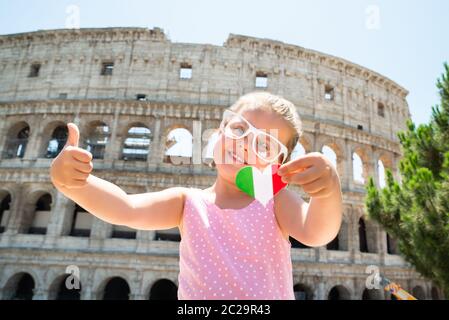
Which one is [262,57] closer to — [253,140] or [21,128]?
[21,128]

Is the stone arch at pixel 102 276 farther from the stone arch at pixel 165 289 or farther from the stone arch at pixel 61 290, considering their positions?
the stone arch at pixel 165 289

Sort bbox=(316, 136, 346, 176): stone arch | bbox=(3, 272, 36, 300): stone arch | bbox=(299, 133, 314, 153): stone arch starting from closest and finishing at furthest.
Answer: bbox=(3, 272, 36, 300): stone arch, bbox=(299, 133, 314, 153): stone arch, bbox=(316, 136, 346, 176): stone arch

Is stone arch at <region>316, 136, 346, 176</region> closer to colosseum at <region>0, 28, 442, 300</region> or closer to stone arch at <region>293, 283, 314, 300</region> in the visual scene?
colosseum at <region>0, 28, 442, 300</region>

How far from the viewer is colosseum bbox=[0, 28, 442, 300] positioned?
14.5 m

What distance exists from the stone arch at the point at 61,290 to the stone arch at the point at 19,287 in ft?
Result: 3.46

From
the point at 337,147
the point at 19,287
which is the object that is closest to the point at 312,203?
the point at 337,147

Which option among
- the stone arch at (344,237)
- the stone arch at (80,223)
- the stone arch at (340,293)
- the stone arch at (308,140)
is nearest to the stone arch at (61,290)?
the stone arch at (80,223)

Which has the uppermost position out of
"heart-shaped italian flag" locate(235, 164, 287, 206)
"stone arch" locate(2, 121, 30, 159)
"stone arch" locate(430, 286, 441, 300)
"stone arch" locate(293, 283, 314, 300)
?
"stone arch" locate(2, 121, 30, 159)

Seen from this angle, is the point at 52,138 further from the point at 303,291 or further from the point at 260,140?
the point at 260,140

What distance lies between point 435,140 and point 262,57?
12625 mm

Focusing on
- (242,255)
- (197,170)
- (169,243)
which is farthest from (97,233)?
(242,255)

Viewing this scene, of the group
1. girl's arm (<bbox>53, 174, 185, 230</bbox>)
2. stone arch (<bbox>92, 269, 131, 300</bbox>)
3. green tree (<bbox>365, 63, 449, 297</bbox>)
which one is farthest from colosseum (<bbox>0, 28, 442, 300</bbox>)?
girl's arm (<bbox>53, 174, 185, 230</bbox>)

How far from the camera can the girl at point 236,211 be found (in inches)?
54.9

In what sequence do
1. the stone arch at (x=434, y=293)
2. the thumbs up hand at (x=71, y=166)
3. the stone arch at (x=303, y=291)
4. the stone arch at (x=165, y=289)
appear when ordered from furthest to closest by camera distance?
1. the stone arch at (x=434, y=293)
2. the stone arch at (x=165, y=289)
3. the stone arch at (x=303, y=291)
4. the thumbs up hand at (x=71, y=166)
